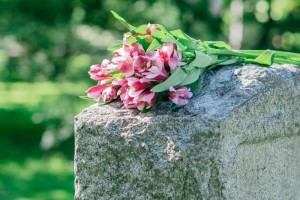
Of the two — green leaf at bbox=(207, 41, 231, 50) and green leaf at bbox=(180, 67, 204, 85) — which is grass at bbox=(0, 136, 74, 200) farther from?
green leaf at bbox=(180, 67, 204, 85)

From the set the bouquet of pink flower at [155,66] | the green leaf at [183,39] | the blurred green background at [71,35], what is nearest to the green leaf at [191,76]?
the bouquet of pink flower at [155,66]

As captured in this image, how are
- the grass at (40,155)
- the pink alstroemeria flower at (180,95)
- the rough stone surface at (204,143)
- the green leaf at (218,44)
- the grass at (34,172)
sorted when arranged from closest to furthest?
the rough stone surface at (204,143) → the pink alstroemeria flower at (180,95) → the green leaf at (218,44) → the grass at (34,172) → the grass at (40,155)

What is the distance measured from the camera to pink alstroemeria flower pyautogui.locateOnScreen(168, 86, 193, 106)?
2.36 m

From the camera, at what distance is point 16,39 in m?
7.75

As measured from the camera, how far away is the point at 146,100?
2.39m

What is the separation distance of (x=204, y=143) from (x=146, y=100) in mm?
288

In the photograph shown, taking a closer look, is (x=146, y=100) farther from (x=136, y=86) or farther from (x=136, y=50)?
(x=136, y=50)

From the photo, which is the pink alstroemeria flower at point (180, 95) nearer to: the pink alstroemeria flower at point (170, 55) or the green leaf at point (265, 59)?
the pink alstroemeria flower at point (170, 55)

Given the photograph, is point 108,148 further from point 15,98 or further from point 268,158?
point 15,98

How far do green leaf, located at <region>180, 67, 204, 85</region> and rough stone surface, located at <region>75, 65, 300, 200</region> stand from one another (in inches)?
2.5

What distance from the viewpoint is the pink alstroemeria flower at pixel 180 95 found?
2.36m

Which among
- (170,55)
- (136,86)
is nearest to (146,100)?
(136,86)

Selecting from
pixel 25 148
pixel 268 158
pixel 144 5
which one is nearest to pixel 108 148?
pixel 268 158

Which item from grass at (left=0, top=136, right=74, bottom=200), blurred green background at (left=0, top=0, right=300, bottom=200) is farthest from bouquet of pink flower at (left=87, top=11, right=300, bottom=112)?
blurred green background at (left=0, top=0, right=300, bottom=200)
